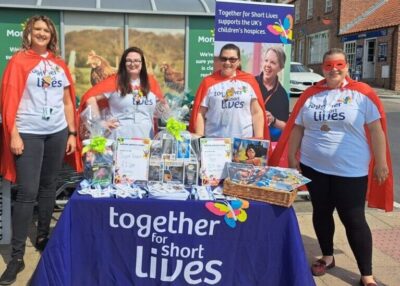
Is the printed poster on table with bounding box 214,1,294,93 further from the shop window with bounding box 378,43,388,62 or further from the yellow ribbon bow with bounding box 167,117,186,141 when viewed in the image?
the shop window with bounding box 378,43,388,62

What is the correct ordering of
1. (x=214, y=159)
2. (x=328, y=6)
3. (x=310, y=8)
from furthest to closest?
1. (x=310, y=8)
2. (x=328, y=6)
3. (x=214, y=159)

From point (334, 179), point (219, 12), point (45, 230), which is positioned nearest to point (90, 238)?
point (45, 230)

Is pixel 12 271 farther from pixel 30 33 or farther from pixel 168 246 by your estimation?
pixel 30 33

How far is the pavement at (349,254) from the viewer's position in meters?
3.59

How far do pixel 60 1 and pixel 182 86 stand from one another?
2043 mm

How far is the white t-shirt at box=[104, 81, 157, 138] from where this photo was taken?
144 inches

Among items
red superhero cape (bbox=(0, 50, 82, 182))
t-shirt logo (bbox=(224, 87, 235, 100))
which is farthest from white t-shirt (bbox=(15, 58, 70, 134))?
t-shirt logo (bbox=(224, 87, 235, 100))

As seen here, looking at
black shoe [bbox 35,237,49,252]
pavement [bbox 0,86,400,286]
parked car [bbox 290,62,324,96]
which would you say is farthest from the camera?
parked car [bbox 290,62,324,96]

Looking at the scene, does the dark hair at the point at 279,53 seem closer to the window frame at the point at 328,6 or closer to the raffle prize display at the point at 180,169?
the raffle prize display at the point at 180,169

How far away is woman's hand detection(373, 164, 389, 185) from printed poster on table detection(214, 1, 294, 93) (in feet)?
7.82

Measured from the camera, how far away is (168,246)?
9.55ft

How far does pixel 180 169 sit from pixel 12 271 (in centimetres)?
147

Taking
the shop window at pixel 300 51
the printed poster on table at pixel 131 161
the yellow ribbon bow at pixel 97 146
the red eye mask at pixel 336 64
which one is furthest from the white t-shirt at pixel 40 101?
the shop window at pixel 300 51

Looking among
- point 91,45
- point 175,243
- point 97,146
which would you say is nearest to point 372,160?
point 175,243
